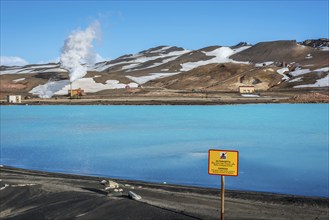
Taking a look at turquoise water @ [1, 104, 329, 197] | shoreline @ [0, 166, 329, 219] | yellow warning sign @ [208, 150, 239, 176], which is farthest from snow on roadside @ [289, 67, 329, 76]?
yellow warning sign @ [208, 150, 239, 176]

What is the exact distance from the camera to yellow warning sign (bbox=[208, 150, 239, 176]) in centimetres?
Answer: 920

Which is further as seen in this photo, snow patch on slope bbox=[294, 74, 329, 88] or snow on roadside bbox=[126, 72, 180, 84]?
snow on roadside bbox=[126, 72, 180, 84]

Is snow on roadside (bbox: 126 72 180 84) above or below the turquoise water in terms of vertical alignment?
above

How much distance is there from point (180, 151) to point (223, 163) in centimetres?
1619

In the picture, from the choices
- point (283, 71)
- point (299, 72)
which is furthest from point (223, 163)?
point (283, 71)

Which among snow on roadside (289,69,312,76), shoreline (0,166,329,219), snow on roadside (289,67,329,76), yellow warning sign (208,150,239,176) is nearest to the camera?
yellow warning sign (208,150,239,176)

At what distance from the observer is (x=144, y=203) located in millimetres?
11742

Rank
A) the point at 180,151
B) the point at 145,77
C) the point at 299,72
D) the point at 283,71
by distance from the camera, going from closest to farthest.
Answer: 1. the point at 180,151
2. the point at 299,72
3. the point at 283,71
4. the point at 145,77

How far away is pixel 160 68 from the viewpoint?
604 feet

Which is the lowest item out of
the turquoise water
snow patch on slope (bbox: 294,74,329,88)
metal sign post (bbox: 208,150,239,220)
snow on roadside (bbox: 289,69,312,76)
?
the turquoise water

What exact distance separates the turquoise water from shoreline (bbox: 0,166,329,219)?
2.42 m

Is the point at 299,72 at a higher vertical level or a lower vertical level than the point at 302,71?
lower

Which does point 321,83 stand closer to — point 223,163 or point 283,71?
point 283,71

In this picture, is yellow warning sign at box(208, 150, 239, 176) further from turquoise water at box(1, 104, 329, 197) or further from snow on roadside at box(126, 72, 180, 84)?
snow on roadside at box(126, 72, 180, 84)
